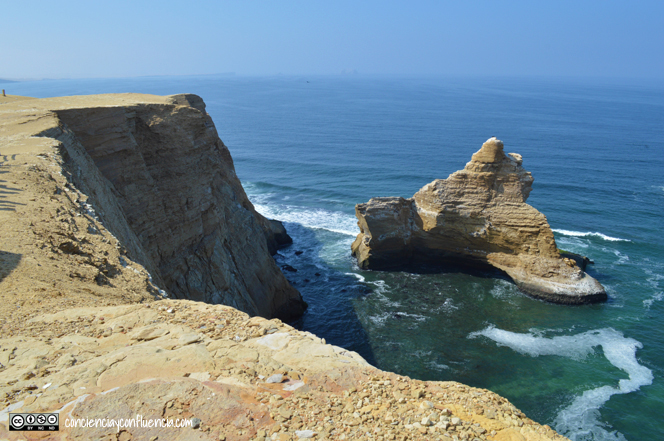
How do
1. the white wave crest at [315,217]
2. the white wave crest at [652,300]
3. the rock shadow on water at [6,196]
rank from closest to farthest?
the rock shadow on water at [6,196] < the white wave crest at [652,300] < the white wave crest at [315,217]

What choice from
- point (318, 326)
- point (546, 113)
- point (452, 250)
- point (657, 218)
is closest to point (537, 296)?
point (452, 250)

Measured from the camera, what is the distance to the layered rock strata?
35.3 meters

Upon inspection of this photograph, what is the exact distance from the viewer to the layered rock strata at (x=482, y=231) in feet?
116

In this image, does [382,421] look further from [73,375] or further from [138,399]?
[73,375]

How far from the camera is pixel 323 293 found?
118 feet

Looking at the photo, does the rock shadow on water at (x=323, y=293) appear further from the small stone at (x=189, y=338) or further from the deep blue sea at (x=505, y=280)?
the small stone at (x=189, y=338)

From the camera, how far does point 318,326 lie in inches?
1229

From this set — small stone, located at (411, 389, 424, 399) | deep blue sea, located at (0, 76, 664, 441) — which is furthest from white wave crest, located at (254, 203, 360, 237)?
small stone, located at (411, 389, 424, 399)

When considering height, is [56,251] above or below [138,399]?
above

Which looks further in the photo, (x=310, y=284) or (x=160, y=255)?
(x=310, y=284)

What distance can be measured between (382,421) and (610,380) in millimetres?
25189

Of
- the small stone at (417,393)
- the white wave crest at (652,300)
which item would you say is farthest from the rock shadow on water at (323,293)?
the white wave crest at (652,300)

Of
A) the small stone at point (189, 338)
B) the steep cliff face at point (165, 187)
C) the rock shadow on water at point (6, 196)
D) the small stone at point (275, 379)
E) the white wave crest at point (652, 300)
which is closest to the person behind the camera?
the small stone at point (275, 379)

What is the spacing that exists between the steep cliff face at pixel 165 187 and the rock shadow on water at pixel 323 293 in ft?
15.2
